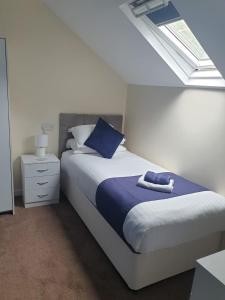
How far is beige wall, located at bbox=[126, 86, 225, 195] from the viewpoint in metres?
→ 2.25

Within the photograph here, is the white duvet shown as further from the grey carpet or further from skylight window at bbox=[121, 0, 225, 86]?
skylight window at bbox=[121, 0, 225, 86]

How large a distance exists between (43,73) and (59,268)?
226 cm

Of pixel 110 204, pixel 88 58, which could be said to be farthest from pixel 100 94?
pixel 110 204

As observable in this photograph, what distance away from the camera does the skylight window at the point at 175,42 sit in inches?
83.1

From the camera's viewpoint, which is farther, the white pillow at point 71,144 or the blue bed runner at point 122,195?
the white pillow at point 71,144

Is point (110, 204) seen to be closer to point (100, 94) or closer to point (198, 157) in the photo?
point (198, 157)

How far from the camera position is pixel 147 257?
1.77 metres

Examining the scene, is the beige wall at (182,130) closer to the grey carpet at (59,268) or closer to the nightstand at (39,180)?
the grey carpet at (59,268)

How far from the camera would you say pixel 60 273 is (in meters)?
1.97

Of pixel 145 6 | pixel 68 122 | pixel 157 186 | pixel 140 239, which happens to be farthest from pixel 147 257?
pixel 68 122

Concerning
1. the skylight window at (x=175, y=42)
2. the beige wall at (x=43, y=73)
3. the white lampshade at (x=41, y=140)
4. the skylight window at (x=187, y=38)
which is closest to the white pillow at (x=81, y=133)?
the beige wall at (x=43, y=73)

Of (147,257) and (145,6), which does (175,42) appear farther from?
(147,257)

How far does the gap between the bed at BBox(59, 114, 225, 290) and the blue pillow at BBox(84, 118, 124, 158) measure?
0.71 feet

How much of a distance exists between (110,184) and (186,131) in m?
1.04
